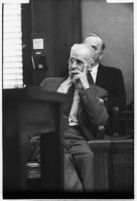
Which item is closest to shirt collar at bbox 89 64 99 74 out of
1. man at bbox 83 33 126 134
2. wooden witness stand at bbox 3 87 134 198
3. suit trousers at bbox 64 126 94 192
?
man at bbox 83 33 126 134

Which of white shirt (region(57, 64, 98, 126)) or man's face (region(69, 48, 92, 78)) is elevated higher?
man's face (region(69, 48, 92, 78))

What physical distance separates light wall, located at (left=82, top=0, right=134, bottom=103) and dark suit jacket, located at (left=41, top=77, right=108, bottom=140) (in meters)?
0.21

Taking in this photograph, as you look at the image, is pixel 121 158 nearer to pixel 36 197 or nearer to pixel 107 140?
pixel 107 140

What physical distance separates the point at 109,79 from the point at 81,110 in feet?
1.00

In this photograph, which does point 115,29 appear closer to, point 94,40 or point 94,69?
point 94,40

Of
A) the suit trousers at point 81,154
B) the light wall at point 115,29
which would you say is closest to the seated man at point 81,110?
the suit trousers at point 81,154

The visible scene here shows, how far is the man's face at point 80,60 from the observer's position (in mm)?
3113

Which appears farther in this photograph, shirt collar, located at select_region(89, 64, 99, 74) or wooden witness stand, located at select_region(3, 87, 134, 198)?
shirt collar, located at select_region(89, 64, 99, 74)

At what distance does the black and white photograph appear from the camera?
3047 millimetres

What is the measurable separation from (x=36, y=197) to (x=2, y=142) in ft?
1.54

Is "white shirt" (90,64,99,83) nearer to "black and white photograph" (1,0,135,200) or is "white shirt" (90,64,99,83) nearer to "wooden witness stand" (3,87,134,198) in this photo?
"black and white photograph" (1,0,135,200)

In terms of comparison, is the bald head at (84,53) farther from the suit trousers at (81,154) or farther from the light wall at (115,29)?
the suit trousers at (81,154)

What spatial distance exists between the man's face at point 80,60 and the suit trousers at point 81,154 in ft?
1.43

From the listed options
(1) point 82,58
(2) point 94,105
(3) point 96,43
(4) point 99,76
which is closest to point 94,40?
(3) point 96,43
